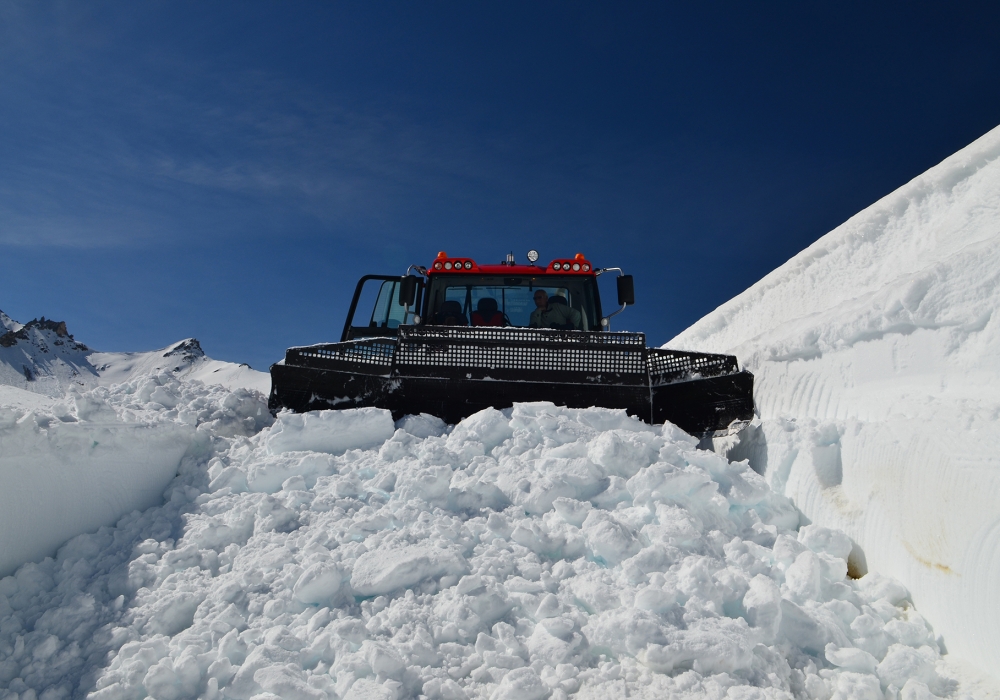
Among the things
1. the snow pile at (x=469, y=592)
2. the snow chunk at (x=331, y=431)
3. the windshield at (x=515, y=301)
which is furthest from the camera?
the windshield at (x=515, y=301)

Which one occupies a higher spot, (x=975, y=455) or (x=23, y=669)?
(x=975, y=455)

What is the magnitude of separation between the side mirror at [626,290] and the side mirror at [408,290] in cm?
191

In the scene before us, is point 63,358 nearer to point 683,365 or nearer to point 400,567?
point 683,365

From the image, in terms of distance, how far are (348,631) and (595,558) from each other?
3.49 feet

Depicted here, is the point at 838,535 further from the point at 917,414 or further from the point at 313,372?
the point at 313,372

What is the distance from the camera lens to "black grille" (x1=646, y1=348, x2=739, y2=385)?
450cm

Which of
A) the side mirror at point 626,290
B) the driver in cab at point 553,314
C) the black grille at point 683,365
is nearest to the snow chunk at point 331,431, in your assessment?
the black grille at point 683,365

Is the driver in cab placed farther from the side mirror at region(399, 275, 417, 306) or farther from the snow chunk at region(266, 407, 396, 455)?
the snow chunk at region(266, 407, 396, 455)

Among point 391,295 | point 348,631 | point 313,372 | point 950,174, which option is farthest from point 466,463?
point 950,174

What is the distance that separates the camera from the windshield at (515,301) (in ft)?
19.2

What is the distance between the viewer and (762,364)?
4852mm

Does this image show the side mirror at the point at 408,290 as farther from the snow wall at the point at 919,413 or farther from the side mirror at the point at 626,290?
the snow wall at the point at 919,413

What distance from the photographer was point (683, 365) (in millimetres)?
4590

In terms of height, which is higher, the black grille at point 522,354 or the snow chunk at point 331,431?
the black grille at point 522,354
